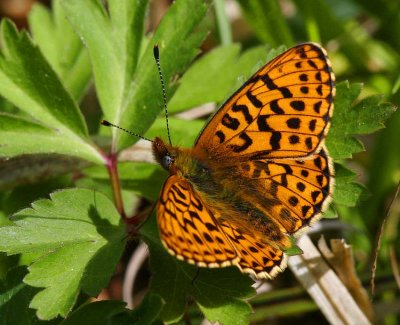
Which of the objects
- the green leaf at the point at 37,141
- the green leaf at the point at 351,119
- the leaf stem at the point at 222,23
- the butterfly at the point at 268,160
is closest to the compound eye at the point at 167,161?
the butterfly at the point at 268,160

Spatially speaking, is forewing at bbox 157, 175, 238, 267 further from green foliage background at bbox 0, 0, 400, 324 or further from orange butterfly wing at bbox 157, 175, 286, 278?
green foliage background at bbox 0, 0, 400, 324

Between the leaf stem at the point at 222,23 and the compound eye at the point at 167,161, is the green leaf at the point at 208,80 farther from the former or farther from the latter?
the compound eye at the point at 167,161

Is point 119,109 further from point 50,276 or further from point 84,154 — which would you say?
point 50,276

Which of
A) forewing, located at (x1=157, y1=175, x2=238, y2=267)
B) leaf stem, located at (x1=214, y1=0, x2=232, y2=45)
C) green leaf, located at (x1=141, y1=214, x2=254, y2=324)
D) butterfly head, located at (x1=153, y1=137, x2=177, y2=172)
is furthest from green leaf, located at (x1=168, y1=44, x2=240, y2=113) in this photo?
forewing, located at (x1=157, y1=175, x2=238, y2=267)

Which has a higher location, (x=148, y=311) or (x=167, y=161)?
(x=167, y=161)

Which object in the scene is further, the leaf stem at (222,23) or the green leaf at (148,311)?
the leaf stem at (222,23)

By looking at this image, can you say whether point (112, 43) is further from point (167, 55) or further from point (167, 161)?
point (167, 161)

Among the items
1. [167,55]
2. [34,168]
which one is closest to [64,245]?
[34,168]
